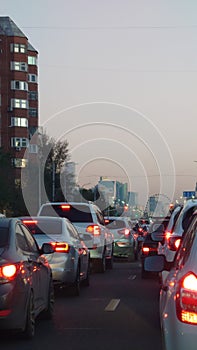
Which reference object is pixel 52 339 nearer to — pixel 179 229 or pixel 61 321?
pixel 61 321

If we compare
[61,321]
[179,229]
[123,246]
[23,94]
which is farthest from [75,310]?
[23,94]

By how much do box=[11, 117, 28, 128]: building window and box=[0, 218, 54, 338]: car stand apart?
68.4 metres

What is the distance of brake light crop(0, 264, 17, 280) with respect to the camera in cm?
862

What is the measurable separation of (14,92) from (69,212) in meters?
58.8

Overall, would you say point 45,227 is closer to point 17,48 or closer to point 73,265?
point 73,265

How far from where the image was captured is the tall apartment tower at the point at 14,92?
254ft

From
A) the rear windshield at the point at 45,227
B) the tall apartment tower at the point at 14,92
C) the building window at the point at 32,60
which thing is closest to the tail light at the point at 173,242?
the rear windshield at the point at 45,227

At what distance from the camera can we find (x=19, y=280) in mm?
8812

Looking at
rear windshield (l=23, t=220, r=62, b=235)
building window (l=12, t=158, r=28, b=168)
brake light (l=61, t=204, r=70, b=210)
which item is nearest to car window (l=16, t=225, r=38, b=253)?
rear windshield (l=23, t=220, r=62, b=235)

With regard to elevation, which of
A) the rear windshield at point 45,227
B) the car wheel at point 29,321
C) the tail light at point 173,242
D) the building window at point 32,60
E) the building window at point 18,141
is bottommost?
the car wheel at point 29,321

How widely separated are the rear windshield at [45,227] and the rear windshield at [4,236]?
16.2 feet

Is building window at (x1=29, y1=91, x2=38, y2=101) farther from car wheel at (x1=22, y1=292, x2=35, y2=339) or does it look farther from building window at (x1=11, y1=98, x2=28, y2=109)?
car wheel at (x1=22, y1=292, x2=35, y2=339)

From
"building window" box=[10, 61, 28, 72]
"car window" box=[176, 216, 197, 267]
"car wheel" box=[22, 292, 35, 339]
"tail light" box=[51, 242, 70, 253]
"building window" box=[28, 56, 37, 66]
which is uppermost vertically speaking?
"building window" box=[28, 56, 37, 66]

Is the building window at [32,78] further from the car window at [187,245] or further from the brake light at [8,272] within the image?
the car window at [187,245]
